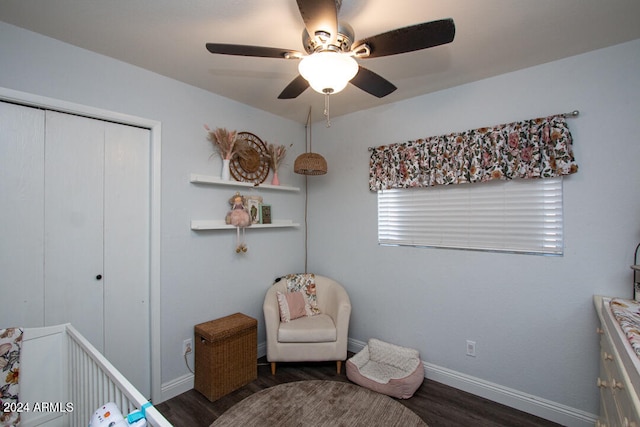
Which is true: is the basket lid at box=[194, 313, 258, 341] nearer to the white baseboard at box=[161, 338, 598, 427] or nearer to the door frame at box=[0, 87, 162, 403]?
the door frame at box=[0, 87, 162, 403]

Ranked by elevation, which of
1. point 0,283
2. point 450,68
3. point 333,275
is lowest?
point 333,275

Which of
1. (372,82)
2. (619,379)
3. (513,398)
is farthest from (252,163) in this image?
(513,398)

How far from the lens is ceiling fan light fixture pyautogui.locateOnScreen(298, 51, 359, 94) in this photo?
4.11 ft

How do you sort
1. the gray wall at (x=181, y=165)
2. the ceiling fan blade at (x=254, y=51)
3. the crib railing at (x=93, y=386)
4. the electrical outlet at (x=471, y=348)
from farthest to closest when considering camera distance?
the electrical outlet at (x=471, y=348) < the gray wall at (x=181, y=165) < the ceiling fan blade at (x=254, y=51) < the crib railing at (x=93, y=386)

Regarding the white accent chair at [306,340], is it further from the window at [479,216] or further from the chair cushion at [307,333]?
the window at [479,216]

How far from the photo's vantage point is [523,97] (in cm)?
219

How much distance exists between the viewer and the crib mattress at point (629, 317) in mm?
1134

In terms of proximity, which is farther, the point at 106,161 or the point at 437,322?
the point at 437,322

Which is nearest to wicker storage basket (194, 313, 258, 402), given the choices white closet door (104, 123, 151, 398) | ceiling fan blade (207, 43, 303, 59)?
white closet door (104, 123, 151, 398)

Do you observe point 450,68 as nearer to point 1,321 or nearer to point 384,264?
point 384,264

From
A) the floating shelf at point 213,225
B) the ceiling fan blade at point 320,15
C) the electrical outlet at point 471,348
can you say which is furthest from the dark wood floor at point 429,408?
the ceiling fan blade at point 320,15

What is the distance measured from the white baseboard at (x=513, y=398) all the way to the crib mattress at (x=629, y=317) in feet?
2.84

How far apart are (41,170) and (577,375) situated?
150 inches

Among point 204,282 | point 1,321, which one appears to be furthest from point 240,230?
point 1,321
